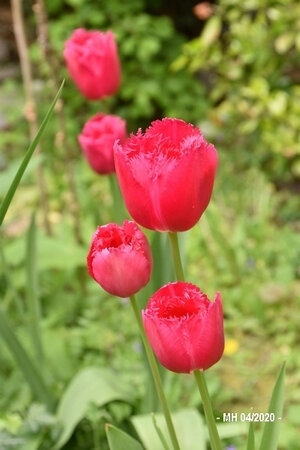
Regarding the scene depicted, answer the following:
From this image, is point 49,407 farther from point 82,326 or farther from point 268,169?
point 268,169

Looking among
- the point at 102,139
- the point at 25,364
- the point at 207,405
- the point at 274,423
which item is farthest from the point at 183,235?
the point at 207,405

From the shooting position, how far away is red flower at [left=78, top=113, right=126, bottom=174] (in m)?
1.28

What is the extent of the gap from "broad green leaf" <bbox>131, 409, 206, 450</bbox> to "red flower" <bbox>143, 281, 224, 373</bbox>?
0.61m

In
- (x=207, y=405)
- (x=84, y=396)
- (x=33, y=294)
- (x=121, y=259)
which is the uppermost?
(x=121, y=259)

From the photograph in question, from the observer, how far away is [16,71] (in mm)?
5031

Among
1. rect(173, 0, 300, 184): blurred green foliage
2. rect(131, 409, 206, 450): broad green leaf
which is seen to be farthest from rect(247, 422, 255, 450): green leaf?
rect(173, 0, 300, 184): blurred green foliage

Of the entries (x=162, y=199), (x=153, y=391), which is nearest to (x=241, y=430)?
(x=153, y=391)

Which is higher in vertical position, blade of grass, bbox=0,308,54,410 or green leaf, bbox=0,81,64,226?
green leaf, bbox=0,81,64,226

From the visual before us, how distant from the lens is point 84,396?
1.54 meters

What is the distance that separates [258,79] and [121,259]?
288cm

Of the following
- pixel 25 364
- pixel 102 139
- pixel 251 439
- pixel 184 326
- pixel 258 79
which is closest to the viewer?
pixel 184 326

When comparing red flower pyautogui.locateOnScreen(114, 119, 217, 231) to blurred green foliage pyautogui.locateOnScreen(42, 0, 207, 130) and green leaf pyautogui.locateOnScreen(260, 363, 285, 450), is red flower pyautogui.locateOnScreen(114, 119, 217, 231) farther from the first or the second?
blurred green foliage pyautogui.locateOnScreen(42, 0, 207, 130)

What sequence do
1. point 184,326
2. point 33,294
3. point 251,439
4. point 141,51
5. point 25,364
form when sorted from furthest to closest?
point 141,51 → point 33,294 → point 25,364 → point 251,439 → point 184,326

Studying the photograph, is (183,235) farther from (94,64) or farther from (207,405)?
(207,405)
